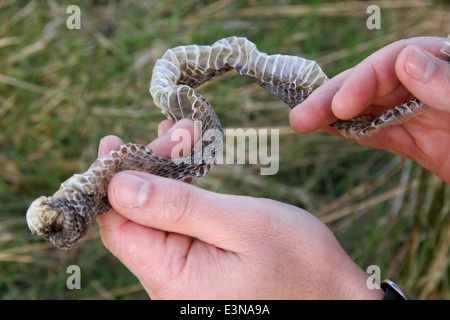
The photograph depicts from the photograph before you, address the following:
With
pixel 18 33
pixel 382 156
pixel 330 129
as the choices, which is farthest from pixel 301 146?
pixel 18 33

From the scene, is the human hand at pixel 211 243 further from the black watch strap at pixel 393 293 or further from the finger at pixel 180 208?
the black watch strap at pixel 393 293

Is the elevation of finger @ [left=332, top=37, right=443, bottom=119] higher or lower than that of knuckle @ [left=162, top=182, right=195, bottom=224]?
higher

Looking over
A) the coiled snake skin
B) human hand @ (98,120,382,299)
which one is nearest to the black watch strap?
human hand @ (98,120,382,299)

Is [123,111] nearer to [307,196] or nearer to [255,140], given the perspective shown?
[255,140]

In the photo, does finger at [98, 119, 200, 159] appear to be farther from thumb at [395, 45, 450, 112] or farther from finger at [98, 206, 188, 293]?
thumb at [395, 45, 450, 112]

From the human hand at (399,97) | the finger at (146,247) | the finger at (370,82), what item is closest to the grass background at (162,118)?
the human hand at (399,97)

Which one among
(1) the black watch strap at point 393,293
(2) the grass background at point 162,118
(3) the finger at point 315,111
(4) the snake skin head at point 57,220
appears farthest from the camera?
(2) the grass background at point 162,118

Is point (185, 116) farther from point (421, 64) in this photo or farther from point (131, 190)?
point (421, 64)
